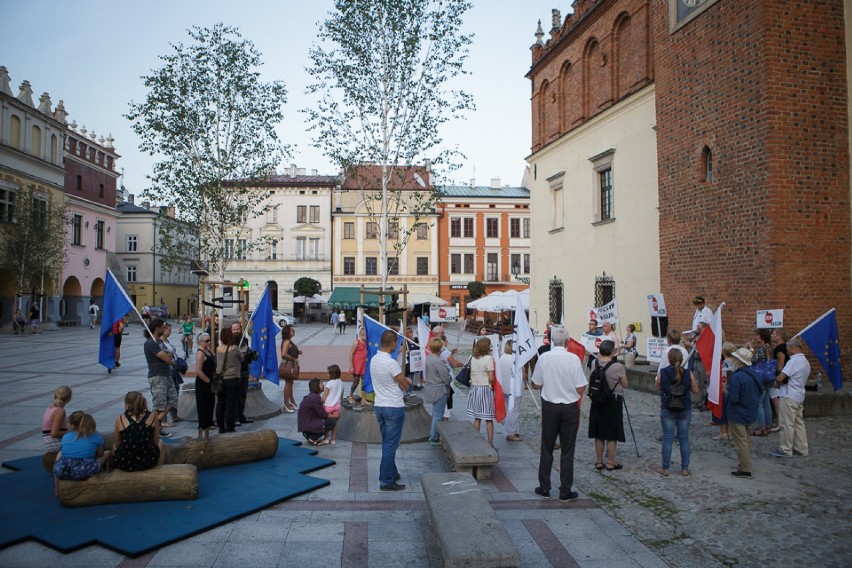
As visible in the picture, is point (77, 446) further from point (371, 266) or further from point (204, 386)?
point (371, 266)

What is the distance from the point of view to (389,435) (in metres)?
7.07

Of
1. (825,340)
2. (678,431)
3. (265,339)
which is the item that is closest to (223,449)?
(265,339)

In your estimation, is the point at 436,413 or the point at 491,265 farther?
the point at 491,265

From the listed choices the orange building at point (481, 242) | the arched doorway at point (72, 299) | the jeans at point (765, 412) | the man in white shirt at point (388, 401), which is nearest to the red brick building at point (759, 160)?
the jeans at point (765, 412)

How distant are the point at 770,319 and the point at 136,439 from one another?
1131 centimetres

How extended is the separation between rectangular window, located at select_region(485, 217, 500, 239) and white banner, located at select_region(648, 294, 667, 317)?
136ft

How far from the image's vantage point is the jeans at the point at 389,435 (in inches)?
277

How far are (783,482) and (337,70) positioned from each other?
17107 mm

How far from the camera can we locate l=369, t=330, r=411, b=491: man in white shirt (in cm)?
700

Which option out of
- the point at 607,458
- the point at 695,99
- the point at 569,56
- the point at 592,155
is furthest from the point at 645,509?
the point at 569,56

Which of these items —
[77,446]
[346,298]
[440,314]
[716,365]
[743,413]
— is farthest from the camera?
[346,298]

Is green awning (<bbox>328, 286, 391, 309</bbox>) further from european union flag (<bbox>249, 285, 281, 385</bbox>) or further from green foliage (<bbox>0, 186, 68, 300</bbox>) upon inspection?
european union flag (<bbox>249, 285, 281, 385</bbox>)

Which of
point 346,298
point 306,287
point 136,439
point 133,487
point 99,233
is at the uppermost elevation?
point 99,233

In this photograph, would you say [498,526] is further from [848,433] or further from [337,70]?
[337,70]
